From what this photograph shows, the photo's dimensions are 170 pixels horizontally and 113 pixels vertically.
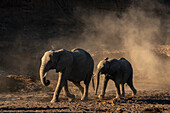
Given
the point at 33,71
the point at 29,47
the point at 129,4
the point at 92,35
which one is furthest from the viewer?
the point at 129,4

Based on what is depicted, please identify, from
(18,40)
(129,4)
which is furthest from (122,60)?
(129,4)

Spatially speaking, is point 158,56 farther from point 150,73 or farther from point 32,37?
point 32,37

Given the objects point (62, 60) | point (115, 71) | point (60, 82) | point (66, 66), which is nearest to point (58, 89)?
point (60, 82)

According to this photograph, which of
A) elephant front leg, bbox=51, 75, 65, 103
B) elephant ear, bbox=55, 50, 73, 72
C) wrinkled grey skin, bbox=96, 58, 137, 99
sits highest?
elephant ear, bbox=55, 50, 73, 72

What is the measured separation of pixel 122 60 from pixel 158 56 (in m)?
12.5

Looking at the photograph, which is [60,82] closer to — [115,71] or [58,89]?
[58,89]

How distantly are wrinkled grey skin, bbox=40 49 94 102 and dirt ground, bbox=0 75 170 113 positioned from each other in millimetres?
719

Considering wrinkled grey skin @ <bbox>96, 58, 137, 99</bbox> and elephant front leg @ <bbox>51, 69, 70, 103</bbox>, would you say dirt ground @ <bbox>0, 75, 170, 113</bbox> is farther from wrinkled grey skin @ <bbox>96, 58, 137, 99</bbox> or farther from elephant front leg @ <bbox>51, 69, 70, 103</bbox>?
wrinkled grey skin @ <bbox>96, 58, 137, 99</bbox>

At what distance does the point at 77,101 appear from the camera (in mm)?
9883

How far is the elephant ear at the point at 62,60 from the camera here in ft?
30.1

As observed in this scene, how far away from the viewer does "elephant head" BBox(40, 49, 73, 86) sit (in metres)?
8.78

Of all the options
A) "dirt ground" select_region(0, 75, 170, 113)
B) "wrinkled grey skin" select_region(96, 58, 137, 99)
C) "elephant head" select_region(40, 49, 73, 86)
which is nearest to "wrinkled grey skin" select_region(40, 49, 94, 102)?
"elephant head" select_region(40, 49, 73, 86)

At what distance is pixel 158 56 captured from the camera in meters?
23.2

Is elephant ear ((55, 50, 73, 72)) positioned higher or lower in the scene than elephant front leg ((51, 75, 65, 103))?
higher
